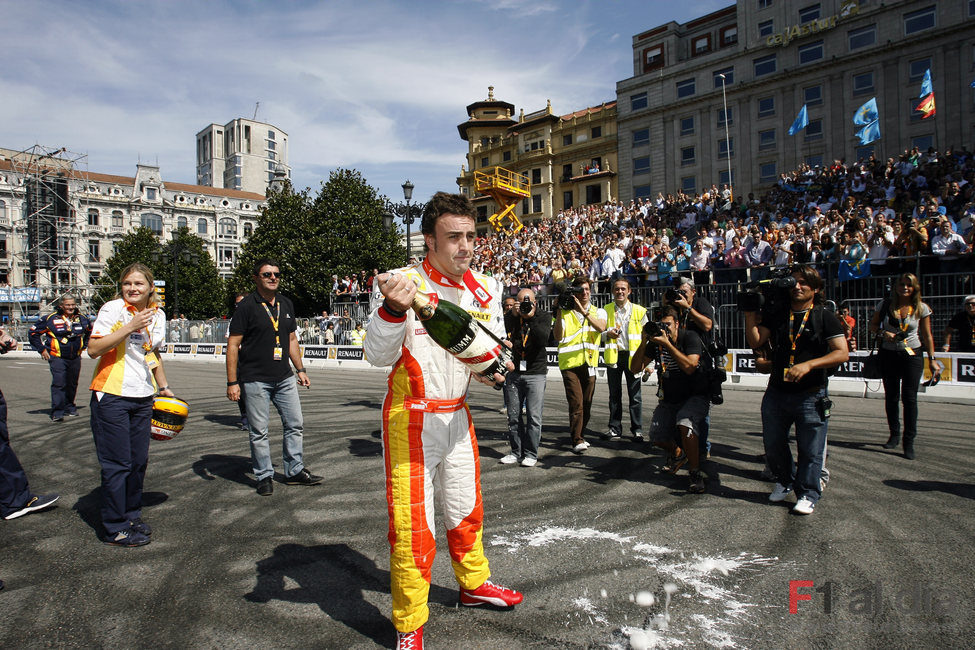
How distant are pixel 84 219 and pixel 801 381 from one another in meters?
84.9

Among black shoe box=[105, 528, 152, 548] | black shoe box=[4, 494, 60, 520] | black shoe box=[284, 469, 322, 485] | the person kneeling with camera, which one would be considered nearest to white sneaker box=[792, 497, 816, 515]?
the person kneeling with camera

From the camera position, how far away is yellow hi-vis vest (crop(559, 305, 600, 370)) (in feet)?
21.6

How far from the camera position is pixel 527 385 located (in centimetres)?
618

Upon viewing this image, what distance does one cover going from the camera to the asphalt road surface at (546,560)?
2879 mm

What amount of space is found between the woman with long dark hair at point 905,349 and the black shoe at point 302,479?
6.30 metres

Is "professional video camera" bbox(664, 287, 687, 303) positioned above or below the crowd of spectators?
below

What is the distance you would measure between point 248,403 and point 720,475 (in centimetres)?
463

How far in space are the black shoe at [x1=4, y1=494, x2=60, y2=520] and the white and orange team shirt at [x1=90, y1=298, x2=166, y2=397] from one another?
1.44 meters

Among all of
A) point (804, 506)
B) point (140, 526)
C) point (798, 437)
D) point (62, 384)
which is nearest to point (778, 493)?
point (804, 506)

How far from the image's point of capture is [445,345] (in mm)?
2652

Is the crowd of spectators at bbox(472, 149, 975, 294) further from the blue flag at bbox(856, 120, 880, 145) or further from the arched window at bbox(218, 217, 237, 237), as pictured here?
the arched window at bbox(218, 217, 237, 237)

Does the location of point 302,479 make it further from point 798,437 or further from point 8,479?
point 798,437

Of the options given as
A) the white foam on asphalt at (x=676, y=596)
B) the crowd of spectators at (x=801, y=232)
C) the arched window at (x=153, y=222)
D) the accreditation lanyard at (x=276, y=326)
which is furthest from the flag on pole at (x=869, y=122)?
the arched window at (x=153, y=222)

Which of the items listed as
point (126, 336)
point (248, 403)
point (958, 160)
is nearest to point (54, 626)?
point (126, 336)
